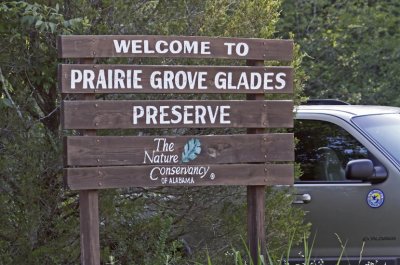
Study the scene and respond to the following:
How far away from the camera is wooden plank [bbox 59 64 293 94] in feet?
18.4

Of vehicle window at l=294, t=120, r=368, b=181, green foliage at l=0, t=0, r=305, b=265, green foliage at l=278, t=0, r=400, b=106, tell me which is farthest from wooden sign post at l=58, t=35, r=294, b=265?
green foliage at l=278, t=0, r=400, b=106

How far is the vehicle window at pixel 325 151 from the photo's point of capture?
25.7ft

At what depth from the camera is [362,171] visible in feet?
24.3

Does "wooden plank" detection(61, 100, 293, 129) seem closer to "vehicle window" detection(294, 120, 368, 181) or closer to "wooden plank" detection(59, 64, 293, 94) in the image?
"wooden plank" detection(59, 64, 293, 94)

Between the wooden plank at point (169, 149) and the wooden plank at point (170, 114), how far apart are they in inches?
3.0

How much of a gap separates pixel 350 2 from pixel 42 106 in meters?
8.86

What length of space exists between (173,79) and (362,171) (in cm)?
225

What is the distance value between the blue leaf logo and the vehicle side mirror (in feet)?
6.52

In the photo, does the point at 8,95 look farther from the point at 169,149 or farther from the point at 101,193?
the point at 169,149

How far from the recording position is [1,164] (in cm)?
601

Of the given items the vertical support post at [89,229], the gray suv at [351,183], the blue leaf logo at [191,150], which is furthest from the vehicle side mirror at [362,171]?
the vertical support post at [89,229]

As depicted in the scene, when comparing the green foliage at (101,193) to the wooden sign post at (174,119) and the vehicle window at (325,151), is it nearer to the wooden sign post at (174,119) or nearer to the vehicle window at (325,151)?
the wooden sign post at (174,119)

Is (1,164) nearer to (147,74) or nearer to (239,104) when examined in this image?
(147,74)

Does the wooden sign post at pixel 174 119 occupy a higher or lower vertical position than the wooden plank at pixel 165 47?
lower
